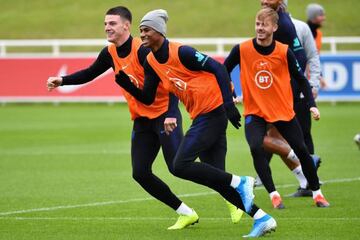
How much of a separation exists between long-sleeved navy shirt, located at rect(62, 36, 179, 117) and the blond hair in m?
1.54

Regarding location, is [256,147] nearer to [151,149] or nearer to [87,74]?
[151,149]

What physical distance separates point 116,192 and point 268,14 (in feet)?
11.6

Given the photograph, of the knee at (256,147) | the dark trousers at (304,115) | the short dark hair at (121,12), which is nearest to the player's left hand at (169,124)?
the short dark hair at (121,12)

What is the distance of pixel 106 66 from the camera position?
11.5 m

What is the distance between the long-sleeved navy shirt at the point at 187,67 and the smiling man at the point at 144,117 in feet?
1.24

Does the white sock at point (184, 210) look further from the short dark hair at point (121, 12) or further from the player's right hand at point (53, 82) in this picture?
the short dark hair at point (121, 12)

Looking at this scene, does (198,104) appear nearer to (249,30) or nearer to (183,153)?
(183,153)

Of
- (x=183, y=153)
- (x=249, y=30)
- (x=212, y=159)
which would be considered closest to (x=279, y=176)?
(x=212, y=159)

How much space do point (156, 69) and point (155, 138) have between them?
0.91m

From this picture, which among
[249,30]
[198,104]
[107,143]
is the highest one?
[198,104]

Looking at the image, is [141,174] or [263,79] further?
[263,79]

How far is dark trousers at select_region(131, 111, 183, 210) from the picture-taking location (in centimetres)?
1107

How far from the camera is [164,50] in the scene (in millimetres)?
10555

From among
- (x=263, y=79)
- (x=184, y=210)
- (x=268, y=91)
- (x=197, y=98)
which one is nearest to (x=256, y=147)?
(x=268, y=91)
